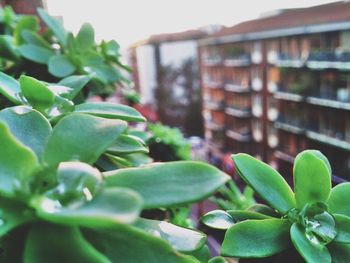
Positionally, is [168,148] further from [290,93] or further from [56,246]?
[290,93]

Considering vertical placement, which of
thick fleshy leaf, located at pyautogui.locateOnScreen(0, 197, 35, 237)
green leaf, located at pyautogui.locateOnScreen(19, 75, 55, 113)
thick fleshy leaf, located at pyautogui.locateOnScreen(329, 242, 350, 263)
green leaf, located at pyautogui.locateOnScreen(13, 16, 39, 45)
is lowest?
thick fleshy leaf, located at pyautogui.locateOnScreen(329, 242, 350, 263)

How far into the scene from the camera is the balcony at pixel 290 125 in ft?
22.5

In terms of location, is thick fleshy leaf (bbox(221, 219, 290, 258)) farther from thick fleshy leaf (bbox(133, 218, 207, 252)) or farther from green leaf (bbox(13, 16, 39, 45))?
green leaf (bbox(13, 16, 39, 45))

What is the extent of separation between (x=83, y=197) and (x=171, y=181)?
4 cm

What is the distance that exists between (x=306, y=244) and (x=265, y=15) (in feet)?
24.6

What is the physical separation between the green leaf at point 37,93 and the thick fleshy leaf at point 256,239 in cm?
13

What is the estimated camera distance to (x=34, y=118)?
0.22m

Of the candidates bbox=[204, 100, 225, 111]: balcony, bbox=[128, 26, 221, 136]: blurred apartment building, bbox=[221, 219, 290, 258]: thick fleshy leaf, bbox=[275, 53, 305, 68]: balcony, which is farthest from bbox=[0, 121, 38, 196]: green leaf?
bbox=[204, 100, 225, 111]: balcony

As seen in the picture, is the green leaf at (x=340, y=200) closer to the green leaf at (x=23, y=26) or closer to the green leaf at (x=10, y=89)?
the green leaf at (x=10, y=89)

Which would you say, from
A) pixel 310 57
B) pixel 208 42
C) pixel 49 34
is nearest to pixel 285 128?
pixel 310 57

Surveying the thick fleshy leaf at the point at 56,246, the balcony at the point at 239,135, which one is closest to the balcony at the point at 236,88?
the balcony at the point at 239,135

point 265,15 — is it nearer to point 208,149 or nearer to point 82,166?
point 208,149

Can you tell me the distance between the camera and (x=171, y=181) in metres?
0.17

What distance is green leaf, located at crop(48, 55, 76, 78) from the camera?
423mm
